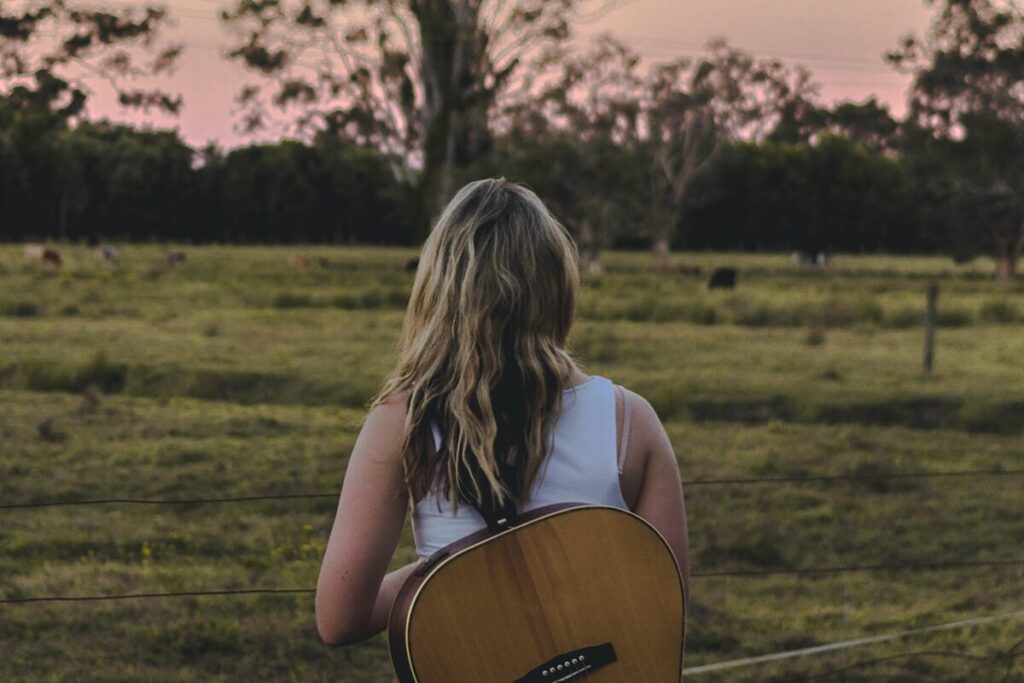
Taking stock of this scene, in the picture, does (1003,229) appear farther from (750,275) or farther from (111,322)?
(111,322)

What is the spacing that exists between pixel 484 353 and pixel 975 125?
35.4 m

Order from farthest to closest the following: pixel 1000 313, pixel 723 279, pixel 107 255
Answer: pixel 107 255 → pixel 723 279 → pixel 1000 313

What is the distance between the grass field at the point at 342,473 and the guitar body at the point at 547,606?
2.11 feet

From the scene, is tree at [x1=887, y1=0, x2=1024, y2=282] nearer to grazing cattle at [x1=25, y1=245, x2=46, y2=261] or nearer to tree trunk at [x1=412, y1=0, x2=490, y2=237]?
tree trunk at [x1=412, y1=0, x2=490, y2=237]

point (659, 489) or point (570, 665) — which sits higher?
point (659, 489)

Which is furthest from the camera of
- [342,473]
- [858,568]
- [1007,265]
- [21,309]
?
[1007,265]

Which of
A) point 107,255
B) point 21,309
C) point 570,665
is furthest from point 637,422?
A: point 107,255

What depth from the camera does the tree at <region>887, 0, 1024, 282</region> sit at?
33.6 meters

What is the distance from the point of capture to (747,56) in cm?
4378

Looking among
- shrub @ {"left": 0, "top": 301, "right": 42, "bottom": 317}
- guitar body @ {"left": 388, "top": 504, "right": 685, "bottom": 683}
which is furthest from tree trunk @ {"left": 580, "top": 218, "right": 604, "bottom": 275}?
guitar body @ {"left": 388, "top": 504, "right": 685, "bottom": 683}

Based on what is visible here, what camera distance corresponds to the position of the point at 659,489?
5.74ft

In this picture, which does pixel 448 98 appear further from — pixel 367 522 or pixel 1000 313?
pixel 367 522

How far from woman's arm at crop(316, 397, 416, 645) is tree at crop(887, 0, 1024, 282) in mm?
34841

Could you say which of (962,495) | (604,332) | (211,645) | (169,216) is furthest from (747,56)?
(211,645)
